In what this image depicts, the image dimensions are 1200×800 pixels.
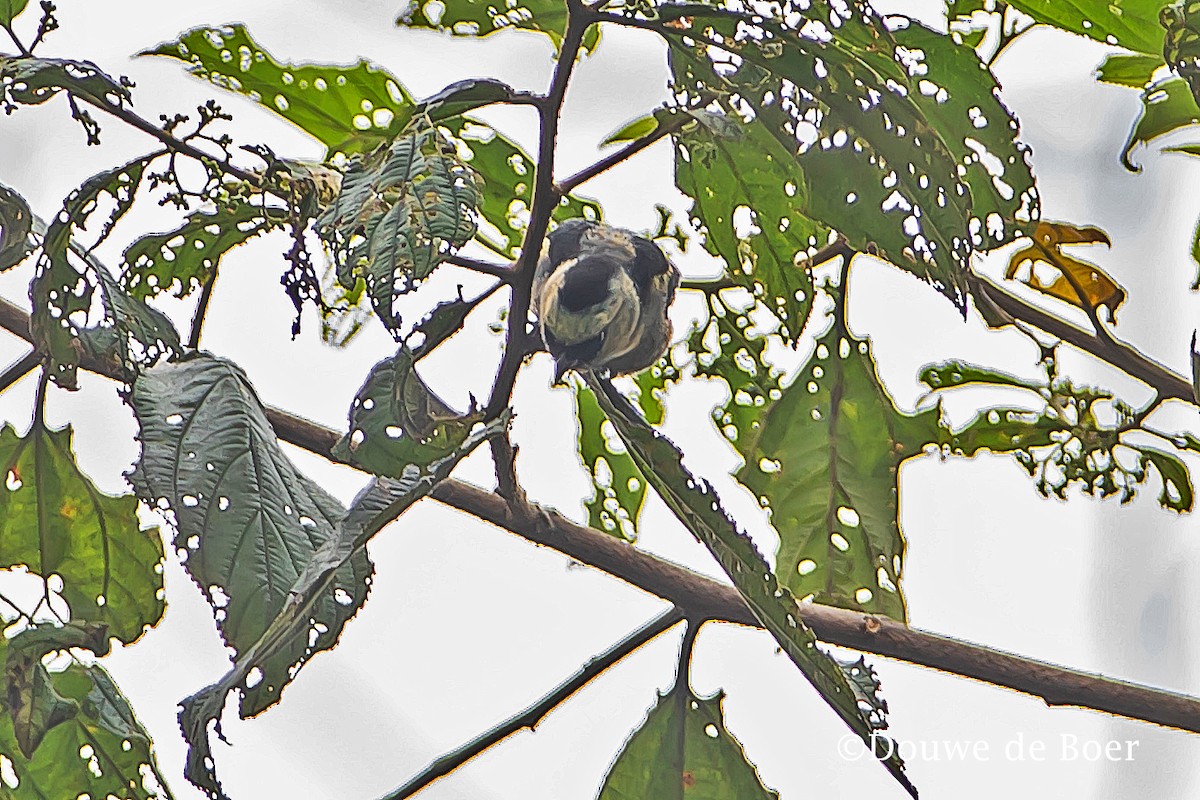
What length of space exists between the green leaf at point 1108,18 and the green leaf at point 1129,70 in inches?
1.5

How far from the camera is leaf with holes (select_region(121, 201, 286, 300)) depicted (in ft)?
1.13

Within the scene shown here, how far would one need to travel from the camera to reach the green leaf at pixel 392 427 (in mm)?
295

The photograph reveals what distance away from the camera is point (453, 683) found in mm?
937

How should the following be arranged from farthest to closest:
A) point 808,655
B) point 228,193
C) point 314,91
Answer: point 314,91 < point 228,193 < point 808,655

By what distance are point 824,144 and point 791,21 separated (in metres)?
0.03

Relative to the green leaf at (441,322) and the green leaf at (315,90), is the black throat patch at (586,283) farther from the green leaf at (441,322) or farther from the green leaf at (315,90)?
the green leaf at (315,90)

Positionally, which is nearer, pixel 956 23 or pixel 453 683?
pixel 956 23

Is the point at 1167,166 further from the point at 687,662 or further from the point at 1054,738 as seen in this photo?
the point at 687,662

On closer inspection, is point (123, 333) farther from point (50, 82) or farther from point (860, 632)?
point (860, 632)

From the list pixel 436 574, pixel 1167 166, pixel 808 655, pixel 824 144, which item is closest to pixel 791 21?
pixel 824 144

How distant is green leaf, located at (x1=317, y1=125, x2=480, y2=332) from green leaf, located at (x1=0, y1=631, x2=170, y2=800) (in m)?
0.21

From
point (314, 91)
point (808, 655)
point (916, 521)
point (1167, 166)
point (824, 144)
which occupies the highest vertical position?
point (1167, 166)

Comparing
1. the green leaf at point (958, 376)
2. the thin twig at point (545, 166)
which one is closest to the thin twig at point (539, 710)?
the thin twig at point (545, 166)

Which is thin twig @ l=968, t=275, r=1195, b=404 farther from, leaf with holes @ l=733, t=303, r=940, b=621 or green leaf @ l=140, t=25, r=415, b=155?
green leaf @ l=140, t=25, r=415, b=155
